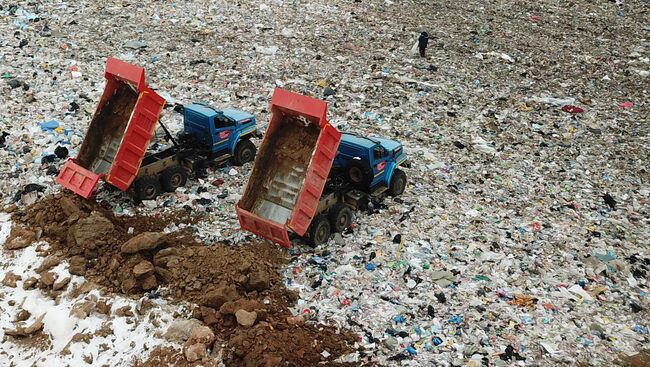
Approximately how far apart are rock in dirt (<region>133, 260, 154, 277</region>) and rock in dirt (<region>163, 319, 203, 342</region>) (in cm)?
75

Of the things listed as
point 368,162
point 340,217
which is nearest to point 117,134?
point 340,217

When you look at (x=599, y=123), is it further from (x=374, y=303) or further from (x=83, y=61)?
(x=83, y=61)

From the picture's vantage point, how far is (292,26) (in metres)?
12.8

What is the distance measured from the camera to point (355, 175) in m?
7.02

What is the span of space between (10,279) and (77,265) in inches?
27.9

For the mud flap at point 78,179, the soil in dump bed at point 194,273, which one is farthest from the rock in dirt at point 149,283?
the mud flap at point 78,179

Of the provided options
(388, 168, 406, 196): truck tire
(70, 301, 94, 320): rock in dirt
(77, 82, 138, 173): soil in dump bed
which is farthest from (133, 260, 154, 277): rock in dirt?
(388, 168, 406, 196): truck tire

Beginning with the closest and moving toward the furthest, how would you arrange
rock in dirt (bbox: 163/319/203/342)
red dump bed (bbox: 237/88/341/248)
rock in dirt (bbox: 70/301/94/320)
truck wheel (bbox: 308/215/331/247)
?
rock in dirt (bbox: 163/319/203/342) → rock in dirt (bbox: 70/301/94/320) → red dump bed (bbox: 237/88/341/248) → truck wheel (bbox: 308/215/331/247)

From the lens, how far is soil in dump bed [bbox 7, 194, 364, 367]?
4855 millimetres

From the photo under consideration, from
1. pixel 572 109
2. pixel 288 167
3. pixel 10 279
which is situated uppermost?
pixel 572 109

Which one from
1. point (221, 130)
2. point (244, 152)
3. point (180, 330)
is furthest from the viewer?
point (244, 152)

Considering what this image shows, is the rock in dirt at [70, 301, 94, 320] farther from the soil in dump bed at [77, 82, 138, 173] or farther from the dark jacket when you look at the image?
the dark jacket

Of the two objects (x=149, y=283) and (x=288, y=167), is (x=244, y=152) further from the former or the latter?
(x=149, y=283)

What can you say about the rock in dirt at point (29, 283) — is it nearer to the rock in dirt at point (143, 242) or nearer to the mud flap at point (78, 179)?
the rock in dirt at point (143, 242)
